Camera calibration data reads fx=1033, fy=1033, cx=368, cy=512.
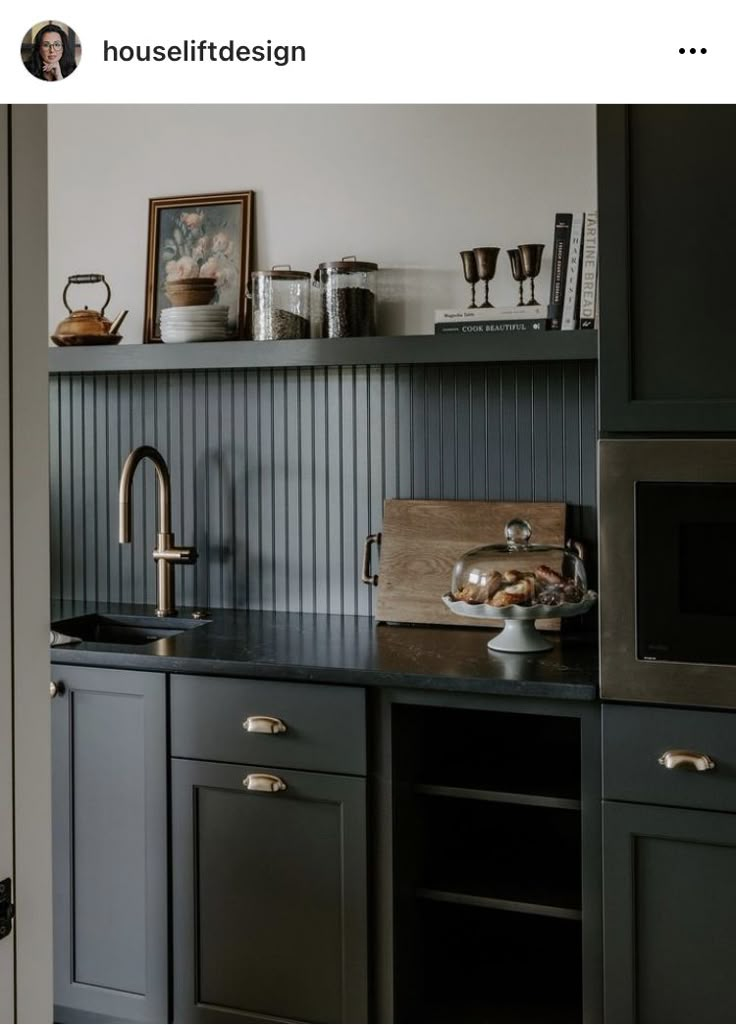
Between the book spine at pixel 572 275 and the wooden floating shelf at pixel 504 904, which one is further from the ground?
the book spine at pixel 572 275

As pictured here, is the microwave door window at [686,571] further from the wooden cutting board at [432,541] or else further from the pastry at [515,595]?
the wooden cutting board at [432,541]

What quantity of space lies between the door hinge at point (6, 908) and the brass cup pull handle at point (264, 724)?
4.05 feet

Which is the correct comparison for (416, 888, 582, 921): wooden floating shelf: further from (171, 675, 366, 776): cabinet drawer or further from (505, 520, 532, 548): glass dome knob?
(505, 520, 532, 548): glass dome knob

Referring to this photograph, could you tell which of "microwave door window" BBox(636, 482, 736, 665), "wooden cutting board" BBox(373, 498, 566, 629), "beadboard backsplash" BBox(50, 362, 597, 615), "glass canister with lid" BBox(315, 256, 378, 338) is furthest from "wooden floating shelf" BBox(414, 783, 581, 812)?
"glass canister with lid" BBox(315, 256, 378, 338)

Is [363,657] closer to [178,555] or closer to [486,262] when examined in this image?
[178,555]

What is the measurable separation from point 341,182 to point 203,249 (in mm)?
405

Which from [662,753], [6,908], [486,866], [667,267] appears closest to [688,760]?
[662,753]

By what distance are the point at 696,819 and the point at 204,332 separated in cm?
156

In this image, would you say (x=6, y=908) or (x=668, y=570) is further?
(x=668, y=570)

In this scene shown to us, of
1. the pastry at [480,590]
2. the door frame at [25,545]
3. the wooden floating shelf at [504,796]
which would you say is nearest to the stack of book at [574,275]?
the pastry at [480,590]

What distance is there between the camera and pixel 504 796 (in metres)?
1.96

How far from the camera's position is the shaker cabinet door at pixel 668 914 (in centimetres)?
177

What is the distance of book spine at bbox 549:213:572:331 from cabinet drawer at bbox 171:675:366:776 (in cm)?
90

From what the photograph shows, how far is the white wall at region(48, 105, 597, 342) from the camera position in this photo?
244 cm
